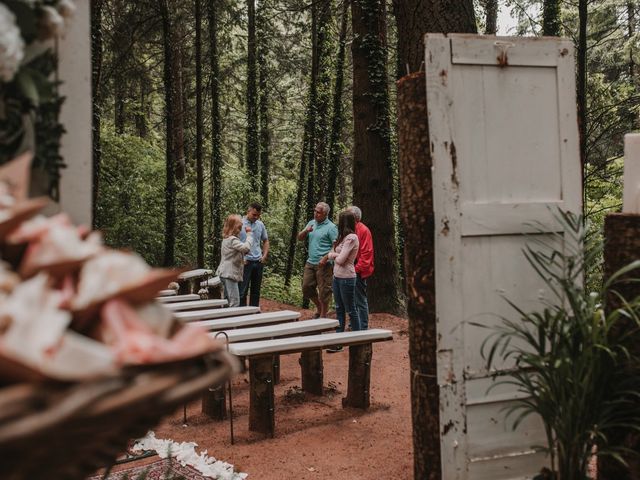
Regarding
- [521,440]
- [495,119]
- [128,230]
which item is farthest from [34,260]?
[128,230]

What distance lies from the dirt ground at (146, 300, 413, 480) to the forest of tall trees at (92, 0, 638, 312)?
376cm

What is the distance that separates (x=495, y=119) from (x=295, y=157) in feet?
67.0

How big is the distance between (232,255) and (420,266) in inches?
235

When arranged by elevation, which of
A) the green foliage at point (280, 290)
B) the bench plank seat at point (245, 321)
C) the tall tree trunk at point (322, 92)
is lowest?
the green foliage at point (280, 290)

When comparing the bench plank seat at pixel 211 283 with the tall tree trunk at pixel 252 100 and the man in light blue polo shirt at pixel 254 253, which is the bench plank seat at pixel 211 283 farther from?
the tall tree trunk at pixel 252 100

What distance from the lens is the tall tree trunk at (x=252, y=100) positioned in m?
19.7

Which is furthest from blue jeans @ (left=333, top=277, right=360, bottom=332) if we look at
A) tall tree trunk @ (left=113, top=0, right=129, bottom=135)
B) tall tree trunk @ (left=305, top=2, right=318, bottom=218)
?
tall tree trunk @ (left=305, top=2, right=318, bottom=218)

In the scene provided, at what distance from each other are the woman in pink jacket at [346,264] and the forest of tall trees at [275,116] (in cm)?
221

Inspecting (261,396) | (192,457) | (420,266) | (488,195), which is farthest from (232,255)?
(488,195)

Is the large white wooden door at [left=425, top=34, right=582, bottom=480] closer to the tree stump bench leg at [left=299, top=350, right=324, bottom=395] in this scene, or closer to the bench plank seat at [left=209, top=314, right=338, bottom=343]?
the bench plank seat at [left=209, top=314, right=338, bottom=343]

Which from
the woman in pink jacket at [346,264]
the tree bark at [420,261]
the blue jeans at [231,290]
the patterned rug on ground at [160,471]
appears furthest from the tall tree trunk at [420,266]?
the blue jeans at [231,290]

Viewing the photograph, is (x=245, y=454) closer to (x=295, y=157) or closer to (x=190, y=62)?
(x=190, y=62)


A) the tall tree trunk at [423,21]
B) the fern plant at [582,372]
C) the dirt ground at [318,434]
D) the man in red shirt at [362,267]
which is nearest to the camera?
the fern plant at [582,372]

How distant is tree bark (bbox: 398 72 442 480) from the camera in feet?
13.0
